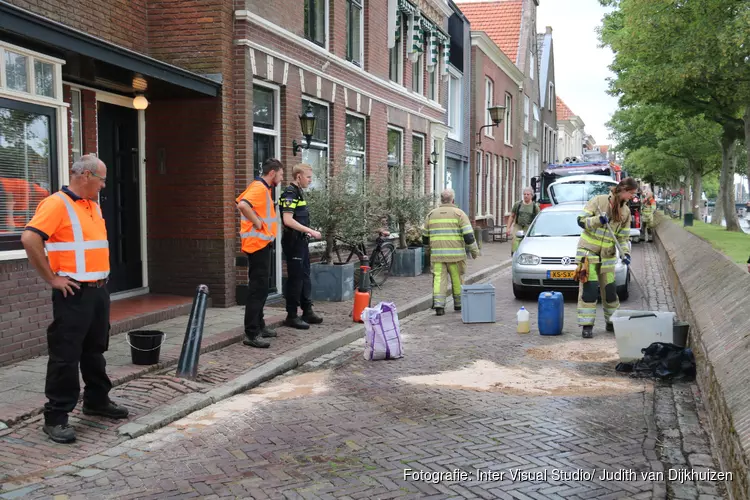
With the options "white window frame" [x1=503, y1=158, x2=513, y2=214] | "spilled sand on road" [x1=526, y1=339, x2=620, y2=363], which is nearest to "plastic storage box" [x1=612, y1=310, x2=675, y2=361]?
"spilled sand on road" [x1=526, y1=339, x2=620, y2=363]

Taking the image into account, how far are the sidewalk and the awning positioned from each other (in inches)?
114

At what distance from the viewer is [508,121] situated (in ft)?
111

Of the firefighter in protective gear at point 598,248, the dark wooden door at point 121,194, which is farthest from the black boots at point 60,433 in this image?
the firefighter in protective gear at point 598,248

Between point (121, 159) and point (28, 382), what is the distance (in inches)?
174

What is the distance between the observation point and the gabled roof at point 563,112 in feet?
224

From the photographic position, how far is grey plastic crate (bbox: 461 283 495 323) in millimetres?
10008

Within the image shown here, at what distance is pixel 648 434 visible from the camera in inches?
207

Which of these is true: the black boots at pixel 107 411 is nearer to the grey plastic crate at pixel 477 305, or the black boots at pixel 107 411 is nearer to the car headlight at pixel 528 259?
the grey plastic crate at pixel 477 305

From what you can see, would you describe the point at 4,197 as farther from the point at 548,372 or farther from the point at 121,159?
the point at 548,372

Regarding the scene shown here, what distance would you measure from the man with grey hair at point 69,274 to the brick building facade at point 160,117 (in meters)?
2.11

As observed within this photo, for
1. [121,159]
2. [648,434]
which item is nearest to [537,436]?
[648,434]

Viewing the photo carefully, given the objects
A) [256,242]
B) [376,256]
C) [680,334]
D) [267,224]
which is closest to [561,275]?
[376,256]

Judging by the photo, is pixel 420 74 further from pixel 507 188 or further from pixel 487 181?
pixel 507 188

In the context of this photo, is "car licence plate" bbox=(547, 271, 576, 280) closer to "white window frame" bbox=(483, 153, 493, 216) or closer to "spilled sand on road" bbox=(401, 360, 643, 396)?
"spilled sand on road" bbox=(401, 360, 643, 396)
